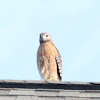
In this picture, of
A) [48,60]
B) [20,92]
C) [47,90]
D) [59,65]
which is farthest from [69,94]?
[48,60]

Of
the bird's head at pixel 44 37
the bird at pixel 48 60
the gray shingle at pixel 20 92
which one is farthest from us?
the bird's head at pixel 44 37

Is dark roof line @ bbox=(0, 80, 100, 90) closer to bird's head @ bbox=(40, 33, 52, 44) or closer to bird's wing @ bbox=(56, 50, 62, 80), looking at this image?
bird's wing @ bbox=(56, 50, 62, 80)

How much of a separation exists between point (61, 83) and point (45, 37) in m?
4.98

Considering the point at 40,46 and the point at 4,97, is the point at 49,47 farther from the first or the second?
the point at 4,97

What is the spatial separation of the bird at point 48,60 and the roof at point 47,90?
3.82m

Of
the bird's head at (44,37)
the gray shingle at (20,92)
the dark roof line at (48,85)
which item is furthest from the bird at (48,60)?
the gray shingle at (20,92)

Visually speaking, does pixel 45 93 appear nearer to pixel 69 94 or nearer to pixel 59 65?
pixel 69 94

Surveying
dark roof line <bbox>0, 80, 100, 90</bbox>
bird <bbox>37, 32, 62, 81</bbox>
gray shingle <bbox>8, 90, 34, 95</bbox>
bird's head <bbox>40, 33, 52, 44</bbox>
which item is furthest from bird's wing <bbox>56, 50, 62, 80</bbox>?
gray shingle <bbox>8, 90, 34, 95</bbox>

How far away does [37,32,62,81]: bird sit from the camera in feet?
43.9

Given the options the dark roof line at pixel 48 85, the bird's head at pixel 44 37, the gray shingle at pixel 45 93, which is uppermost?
the bird's head at pixel 44 37

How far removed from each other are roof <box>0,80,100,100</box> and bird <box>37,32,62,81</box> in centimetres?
382

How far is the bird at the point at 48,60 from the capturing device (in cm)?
1339

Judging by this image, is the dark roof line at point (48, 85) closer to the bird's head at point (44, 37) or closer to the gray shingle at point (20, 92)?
the gray shingle at point (20, 92)

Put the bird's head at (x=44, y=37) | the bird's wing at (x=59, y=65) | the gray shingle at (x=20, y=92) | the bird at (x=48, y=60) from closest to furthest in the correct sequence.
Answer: the gray shingle at (x=20, y=92) < the bird at (x=48, y=60) < the bird's wing at (x=59, y=65) < the bird's head at (x=44, y=37)
